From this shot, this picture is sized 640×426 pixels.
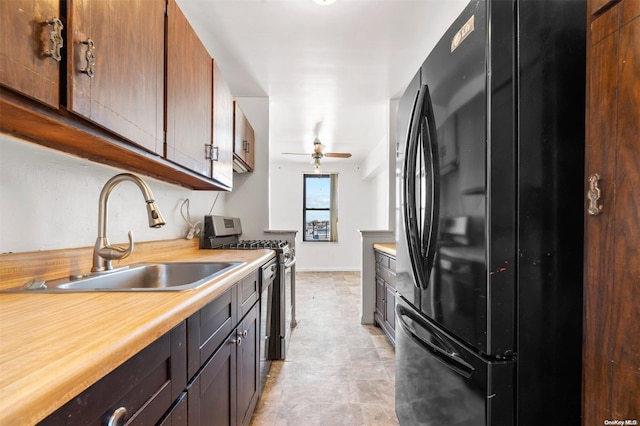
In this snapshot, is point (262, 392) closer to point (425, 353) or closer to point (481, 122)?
point (425, 353)

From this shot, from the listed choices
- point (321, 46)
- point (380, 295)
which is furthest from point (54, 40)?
point (380, 295)

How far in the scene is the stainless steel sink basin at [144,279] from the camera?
0.99 meters

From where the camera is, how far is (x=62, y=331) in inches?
23.0

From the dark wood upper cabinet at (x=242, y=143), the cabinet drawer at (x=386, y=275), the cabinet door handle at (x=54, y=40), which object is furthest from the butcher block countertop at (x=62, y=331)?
the cabinet drawer at (x=386, y=275)

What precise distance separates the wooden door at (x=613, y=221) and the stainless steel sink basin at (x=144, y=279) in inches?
45.0

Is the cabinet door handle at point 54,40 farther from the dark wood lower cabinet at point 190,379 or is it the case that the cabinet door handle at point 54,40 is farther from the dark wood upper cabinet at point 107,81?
the dark wood lower cabinet at point 190,379

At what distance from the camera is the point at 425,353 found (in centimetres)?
118

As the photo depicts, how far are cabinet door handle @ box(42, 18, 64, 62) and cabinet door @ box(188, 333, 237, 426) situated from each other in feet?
3.04

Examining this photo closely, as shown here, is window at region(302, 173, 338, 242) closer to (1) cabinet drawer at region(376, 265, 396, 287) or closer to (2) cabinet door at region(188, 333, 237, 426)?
(1) cabinet drawer at region(376, 265, 396, 287)

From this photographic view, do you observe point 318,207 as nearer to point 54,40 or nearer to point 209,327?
point 209,327

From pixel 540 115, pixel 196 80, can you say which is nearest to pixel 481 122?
pixel 540 115

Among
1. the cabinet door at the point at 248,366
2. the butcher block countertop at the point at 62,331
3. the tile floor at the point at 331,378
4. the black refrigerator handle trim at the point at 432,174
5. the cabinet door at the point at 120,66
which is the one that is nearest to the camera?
the butcher block countertop at the point at 62,331

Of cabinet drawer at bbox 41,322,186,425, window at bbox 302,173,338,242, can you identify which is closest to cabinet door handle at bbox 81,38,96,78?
cabinet drawer at bbox 41,322,186,425

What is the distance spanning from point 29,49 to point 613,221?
4.52 feet
